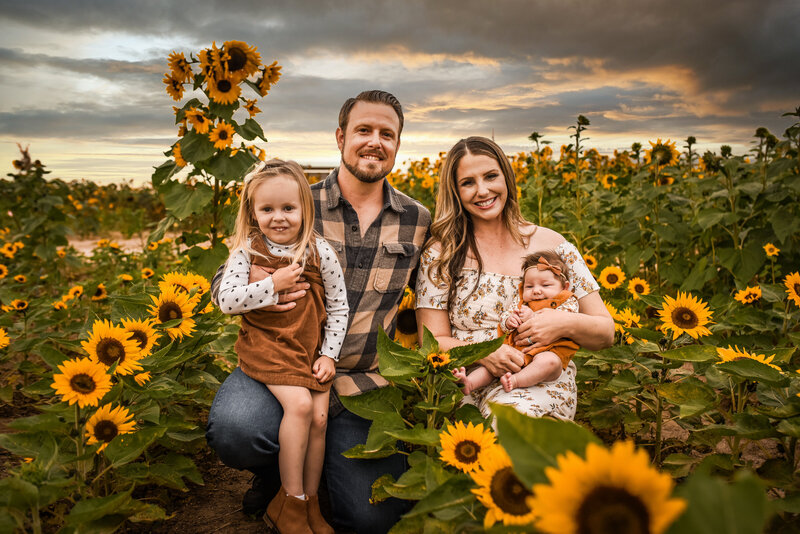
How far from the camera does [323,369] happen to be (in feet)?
6.81

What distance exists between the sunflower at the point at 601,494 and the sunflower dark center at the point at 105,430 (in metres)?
1.43

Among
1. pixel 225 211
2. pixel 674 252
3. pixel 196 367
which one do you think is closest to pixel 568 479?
pixel 196 367

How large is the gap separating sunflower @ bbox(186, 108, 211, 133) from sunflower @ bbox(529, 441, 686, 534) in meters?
2.80

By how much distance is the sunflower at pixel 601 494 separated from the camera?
659mm

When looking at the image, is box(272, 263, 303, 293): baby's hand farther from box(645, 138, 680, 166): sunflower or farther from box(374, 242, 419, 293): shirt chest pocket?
box(645, 138, 680, 166): sunflower

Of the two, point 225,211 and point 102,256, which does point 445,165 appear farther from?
point 102,256

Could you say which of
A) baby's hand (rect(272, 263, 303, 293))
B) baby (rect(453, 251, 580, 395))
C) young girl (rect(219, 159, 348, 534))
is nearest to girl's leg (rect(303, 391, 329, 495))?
young girl (rect(219, 159, 348, 534))

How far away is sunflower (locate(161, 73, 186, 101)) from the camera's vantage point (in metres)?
3.02

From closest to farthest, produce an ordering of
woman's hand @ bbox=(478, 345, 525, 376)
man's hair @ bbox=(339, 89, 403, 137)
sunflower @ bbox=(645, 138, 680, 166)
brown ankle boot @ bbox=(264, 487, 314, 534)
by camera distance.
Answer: brown ankle boot @ bbox=(264, 487, 314, 534), woman's hand @ bbox=(478, 345, 525, 376), man's hair @ bbox=(339, 89, 403, 137), sunflower @ bbox=(645, 138, 680, 166)

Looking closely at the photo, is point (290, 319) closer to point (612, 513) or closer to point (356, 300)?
point (356, 300)

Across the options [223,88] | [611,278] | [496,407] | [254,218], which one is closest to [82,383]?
[254,218]

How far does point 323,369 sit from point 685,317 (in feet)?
4.66

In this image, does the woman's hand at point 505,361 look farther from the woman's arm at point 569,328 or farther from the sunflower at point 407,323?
the sunflower at point 407,323

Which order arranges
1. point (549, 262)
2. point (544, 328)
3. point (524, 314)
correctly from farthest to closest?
point (549, 262)
point (524, 314)
point (544, 328)
